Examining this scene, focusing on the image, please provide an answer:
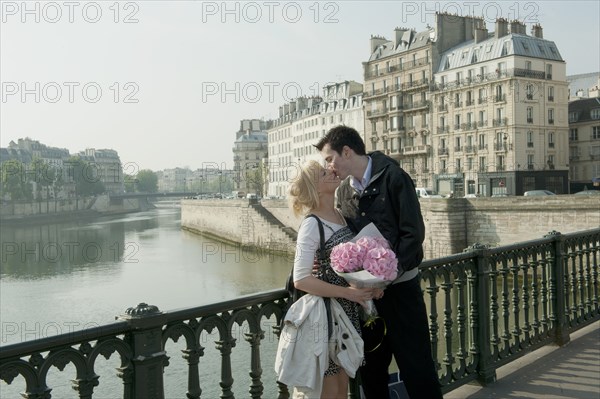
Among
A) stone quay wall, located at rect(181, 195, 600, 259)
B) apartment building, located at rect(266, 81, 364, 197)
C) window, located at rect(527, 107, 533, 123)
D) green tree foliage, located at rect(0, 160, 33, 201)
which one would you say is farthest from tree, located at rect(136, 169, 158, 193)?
stone quay wall, located at rect(181, 195, 600, 259)

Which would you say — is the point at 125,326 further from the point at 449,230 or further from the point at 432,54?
the point at 432,54

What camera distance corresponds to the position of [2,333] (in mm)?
18609

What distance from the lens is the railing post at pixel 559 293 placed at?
6.42m

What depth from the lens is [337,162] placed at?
361 cm

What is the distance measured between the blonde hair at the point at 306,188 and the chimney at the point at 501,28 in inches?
1948

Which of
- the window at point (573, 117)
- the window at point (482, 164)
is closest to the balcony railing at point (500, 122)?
the window at point (482, 164)

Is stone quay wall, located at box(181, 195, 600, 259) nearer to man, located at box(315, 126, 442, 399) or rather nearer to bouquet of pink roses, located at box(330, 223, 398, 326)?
man, located at box(315, 126, 442, 399)

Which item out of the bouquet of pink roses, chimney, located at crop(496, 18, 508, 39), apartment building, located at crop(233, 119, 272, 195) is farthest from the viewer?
apartment building, located at crop(233, 119, 272, 195)

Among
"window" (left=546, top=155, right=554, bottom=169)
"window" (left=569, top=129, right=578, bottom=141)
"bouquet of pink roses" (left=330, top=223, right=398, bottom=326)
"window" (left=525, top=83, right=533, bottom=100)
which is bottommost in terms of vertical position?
"bouquet of pink roses" (left=330, top=223, right=398, bottom=326)

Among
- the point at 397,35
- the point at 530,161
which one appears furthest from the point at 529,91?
the point at 397,35

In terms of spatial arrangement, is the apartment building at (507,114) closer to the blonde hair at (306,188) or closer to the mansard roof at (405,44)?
the mansard roof at (405,44)

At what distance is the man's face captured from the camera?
11.8 feet

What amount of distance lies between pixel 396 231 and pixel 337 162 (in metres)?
0.53

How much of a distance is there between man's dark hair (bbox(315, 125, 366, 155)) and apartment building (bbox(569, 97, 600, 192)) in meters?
51.5
